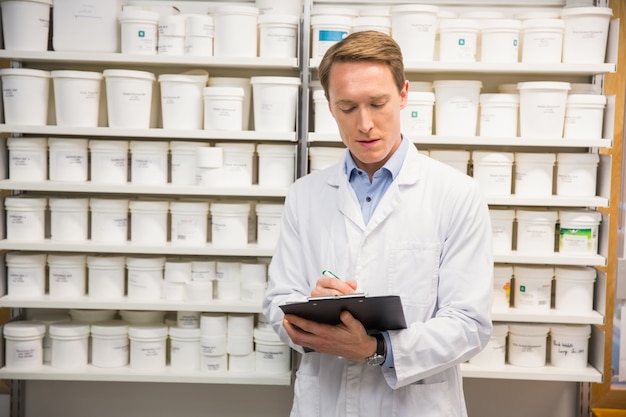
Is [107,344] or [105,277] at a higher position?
[105,277]

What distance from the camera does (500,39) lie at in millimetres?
2895

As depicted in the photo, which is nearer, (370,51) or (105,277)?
(370,51)

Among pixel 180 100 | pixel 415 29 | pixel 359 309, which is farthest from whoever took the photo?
pixel 180 100

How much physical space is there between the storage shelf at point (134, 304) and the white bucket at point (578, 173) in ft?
4.77

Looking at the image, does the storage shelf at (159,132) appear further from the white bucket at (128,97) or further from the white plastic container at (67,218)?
the white plastic container at (67,218)

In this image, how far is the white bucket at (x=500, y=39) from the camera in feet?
9.46

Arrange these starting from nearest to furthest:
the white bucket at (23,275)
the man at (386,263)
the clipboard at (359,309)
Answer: the clipboard at (359,309) < the man at (386,263) < the white bucket at (23,275)

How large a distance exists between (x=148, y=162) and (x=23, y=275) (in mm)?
772

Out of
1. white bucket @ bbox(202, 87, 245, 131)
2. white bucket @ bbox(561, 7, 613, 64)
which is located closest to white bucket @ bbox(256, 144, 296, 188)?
white bucket @ bbox(202, 87, 245, 131)

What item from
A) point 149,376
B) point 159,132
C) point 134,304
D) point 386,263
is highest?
point 159,132

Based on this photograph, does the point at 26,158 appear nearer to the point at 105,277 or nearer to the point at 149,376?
the point at 105,277

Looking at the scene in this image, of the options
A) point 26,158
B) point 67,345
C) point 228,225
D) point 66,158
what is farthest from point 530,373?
point 26,158

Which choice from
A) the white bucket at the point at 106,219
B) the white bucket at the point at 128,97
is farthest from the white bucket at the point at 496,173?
the white bucket at the point at 106,219

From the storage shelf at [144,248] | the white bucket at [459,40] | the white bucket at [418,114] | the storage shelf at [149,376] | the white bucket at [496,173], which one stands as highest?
the white bucket at [459,40]
